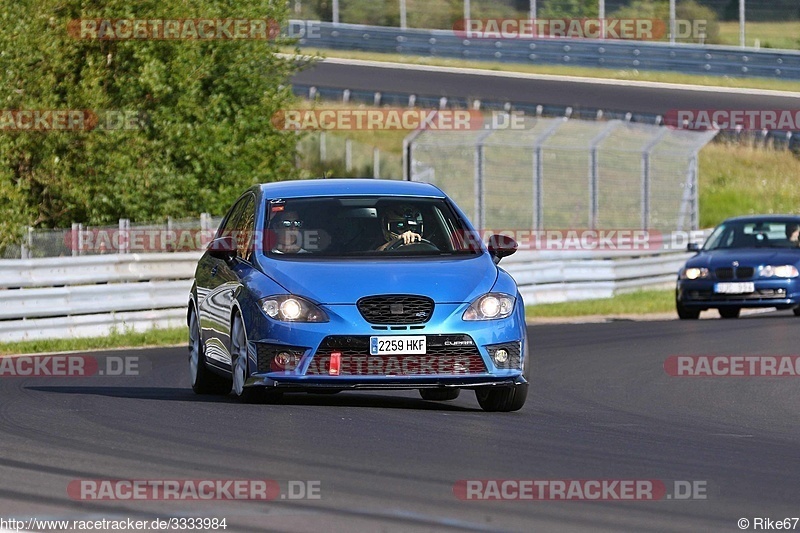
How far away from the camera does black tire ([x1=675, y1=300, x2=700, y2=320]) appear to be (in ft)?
78.4

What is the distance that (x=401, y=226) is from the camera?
1213 centimetres

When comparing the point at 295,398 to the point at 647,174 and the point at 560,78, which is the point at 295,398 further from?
the point at 560,78

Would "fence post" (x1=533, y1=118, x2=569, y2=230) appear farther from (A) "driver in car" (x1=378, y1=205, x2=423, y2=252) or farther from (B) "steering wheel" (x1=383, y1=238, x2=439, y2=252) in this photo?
(B) "steering wheel" (x1=383, y1=238, x2=439, y2=252)

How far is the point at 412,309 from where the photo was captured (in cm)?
1099

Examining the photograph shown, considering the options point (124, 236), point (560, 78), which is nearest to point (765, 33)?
point (560, 78)

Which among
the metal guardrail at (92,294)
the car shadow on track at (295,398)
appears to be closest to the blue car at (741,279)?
the metal guardrail at (92,294)

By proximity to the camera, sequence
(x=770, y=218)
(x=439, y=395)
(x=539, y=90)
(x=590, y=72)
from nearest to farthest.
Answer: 1. (x=439, y=395)
2. (x=770, y=218)
3. (x=539, y=90)
4. (x=590, y=72)

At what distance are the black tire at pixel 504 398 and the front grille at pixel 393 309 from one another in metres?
0.75

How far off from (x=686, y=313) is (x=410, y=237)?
41.1 feet

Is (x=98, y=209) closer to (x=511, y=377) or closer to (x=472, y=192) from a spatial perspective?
(x=472, y=192)

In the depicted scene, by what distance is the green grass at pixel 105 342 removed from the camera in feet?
61.9

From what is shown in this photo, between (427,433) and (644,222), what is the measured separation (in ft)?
71.2

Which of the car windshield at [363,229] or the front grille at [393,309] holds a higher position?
the car windshield at [363,229]

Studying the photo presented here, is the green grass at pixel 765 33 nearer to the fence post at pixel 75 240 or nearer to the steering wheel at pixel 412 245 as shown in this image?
the fence post at pixel 75 240
